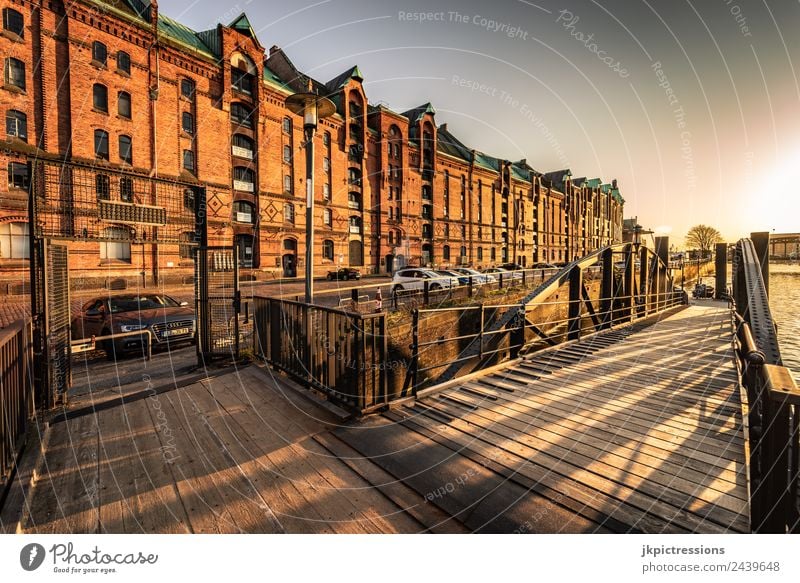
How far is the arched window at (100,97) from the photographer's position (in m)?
20.5

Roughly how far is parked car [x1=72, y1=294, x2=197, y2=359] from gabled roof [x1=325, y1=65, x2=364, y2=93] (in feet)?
100

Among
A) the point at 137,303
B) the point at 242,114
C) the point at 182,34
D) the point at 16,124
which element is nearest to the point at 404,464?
the point at 137,303

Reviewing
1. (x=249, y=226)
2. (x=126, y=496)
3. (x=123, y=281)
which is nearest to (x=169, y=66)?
(x=249, y=226)

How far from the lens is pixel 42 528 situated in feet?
8.44

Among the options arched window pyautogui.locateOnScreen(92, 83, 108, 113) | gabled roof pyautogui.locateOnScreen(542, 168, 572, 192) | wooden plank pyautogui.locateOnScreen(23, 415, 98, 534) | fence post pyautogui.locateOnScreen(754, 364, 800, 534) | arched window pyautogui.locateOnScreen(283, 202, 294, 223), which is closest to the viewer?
fence post pyautogui.locateOnScreen(754, 364, 800, 534)

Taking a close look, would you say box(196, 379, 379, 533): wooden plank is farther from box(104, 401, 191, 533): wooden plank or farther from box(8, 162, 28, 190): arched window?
box(8, 162, 28, 190): arched window

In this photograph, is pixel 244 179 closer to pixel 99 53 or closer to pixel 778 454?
pixel 99 53

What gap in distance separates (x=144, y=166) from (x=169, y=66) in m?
7.16

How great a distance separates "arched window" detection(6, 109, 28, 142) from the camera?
18078mm

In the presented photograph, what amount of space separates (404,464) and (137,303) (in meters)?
9.26

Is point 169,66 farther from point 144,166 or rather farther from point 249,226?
point 249,226

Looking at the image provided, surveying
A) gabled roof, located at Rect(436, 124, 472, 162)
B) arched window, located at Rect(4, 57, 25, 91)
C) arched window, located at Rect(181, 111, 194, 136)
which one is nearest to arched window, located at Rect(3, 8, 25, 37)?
arched window, located at Rect(4, 57, 25, 91)

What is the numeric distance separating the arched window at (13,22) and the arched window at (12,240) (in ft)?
33.9

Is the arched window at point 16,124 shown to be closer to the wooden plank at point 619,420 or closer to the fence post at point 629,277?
the wooden plank at point 619,420
